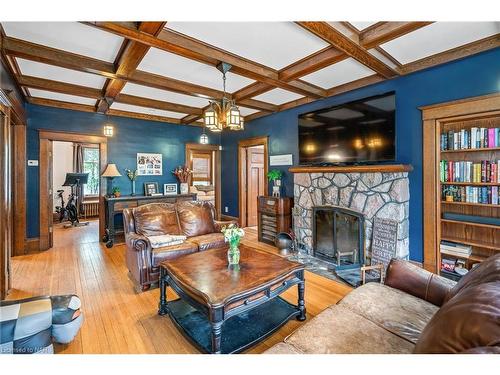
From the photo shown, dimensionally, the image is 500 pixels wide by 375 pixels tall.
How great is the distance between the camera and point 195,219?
3.68 m

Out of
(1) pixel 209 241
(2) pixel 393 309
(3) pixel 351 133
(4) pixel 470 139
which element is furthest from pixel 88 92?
(4) pixel 470 139

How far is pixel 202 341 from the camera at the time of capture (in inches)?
73.5

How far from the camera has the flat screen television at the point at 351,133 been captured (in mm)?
3107

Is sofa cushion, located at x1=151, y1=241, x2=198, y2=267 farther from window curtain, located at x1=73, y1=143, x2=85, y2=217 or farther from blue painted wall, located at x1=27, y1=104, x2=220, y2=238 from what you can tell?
window curtain, located at x1=73, y1=143, x2=85, y2=217

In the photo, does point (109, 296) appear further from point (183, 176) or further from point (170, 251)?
point (183, 176)

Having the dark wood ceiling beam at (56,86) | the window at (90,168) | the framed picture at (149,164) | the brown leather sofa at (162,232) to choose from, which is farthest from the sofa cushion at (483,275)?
the window at (90,168)

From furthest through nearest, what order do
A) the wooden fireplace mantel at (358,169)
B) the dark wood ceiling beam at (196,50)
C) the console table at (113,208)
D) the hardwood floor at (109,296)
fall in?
the console table at (113,208)
the wooden fireplace mantel at (358,169)
the dark wood ceiling beam at (196,50)
the hardwood floor at (109,296)

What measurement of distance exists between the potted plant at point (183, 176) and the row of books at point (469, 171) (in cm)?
484

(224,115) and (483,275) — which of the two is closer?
(483,275)

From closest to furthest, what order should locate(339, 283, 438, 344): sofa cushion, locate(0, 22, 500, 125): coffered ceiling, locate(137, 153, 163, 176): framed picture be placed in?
1. locate(339, 283, 438, 344): sofa cushion
2. locate(0, 22, 500, 125): coffered ceiling
3. locate(137, 153, 163, 176): framed picture

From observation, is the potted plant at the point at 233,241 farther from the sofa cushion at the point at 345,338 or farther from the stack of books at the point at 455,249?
the stack of books at the point at 455,249

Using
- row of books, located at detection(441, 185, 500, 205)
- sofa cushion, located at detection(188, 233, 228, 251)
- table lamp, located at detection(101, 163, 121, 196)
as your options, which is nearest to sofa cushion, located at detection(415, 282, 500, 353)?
row of books, located at detection(441, 185, 500, 205)

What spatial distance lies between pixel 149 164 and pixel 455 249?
559 cm

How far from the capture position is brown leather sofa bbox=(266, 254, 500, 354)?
847 millimetres
